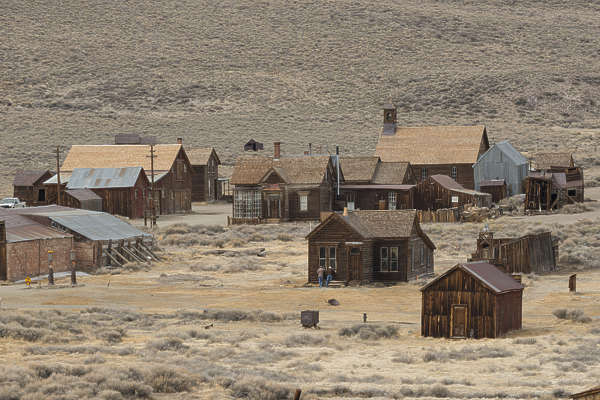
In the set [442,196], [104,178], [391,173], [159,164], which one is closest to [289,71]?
[159,164]

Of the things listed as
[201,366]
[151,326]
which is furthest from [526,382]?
[151,326]

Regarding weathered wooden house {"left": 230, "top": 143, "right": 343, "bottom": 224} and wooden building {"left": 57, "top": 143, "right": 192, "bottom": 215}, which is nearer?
weathered wooden house {"left": 230, "top": 143, "right": 343, "bottom": 224}

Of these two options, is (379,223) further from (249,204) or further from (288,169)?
(249,204)

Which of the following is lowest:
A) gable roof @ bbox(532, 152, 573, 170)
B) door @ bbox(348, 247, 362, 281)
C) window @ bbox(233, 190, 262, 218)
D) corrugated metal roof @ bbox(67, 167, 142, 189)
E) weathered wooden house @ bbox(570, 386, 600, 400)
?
weathered wooden house @ bbox(570, 386, 600, 400)

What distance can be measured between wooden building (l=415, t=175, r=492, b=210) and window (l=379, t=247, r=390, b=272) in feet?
86.7

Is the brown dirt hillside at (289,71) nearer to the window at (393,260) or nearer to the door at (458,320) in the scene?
the window at (393,260)

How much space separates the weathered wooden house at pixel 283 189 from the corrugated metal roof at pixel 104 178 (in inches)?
321

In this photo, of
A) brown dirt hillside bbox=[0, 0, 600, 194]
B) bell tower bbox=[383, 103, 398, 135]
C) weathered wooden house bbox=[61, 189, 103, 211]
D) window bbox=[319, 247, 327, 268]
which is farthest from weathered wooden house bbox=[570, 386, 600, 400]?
brown dirt hillside bbox=[0, 0, 600, 194]

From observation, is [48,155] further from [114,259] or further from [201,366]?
[201,366]

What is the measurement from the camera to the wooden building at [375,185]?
67.8m

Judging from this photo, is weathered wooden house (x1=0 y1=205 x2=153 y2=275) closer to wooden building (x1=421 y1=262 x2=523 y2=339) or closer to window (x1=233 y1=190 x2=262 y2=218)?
window (x1=233 y1=190 x2=262 y2=218)

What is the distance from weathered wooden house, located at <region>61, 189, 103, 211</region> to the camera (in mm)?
66875

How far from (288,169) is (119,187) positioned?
11975 mm

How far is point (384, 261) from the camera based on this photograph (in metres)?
40.9
